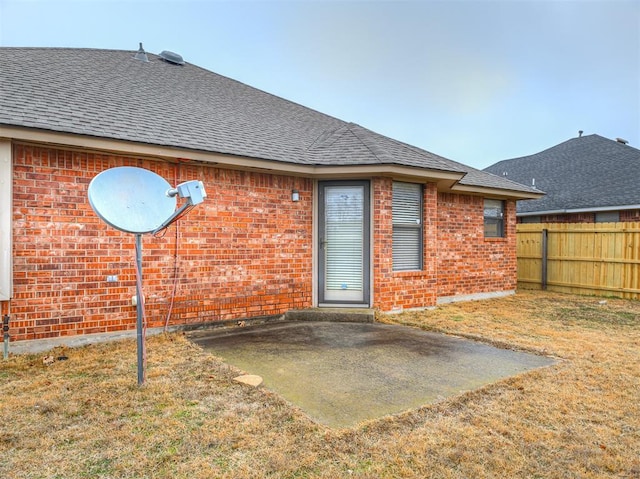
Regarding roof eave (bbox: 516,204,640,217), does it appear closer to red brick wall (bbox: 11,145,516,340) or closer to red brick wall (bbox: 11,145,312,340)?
red brick wall (bbox: 11,145,516,340)

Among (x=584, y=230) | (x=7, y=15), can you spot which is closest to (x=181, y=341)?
(x=584, y=230)

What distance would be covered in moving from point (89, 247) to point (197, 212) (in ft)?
4.99

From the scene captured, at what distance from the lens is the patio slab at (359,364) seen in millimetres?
3293

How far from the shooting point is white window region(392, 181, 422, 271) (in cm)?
725

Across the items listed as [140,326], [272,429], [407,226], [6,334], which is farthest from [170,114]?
[272,429]

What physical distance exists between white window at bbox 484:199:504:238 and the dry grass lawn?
5.66 meters

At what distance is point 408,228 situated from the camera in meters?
7.42

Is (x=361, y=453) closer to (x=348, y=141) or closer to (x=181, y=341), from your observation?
(x=181, y=341)

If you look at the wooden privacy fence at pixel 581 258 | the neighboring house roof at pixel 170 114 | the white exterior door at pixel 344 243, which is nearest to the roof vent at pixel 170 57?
the neighboring house roof at pixel 170 114

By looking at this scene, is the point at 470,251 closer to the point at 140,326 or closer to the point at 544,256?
the point at 544,256

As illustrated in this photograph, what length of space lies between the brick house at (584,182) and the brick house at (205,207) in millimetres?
5332

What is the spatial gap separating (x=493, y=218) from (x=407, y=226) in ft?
12.3

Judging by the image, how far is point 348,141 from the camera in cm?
755

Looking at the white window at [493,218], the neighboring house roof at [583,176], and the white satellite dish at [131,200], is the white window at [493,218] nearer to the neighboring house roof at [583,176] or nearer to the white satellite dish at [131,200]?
the neighboring house roof at [583,176]
